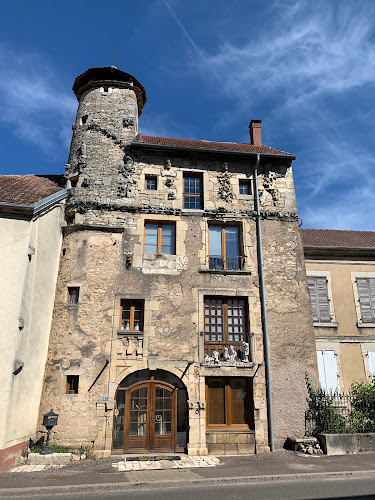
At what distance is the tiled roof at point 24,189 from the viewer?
8946 millimetres

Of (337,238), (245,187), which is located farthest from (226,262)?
(337,238)

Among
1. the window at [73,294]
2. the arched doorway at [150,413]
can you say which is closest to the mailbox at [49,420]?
the arched doorway at [150,413]

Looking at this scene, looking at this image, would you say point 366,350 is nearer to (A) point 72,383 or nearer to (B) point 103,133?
(A) point 72,383

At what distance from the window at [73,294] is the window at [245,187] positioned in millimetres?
5944

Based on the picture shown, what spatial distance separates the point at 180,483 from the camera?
6.41 metres

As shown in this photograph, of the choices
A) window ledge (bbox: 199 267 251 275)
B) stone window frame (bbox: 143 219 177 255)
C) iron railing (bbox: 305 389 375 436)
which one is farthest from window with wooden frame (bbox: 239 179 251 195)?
iron railing (bbox: 305 389 375 436)

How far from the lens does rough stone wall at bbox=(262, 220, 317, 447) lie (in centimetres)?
954

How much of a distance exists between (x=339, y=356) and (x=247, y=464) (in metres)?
5.22

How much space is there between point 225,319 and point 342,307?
14.9 ft

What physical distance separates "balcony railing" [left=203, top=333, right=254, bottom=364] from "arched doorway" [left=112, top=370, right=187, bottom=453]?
1105 millimetres

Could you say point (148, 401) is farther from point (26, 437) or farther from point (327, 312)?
point (327, 312)

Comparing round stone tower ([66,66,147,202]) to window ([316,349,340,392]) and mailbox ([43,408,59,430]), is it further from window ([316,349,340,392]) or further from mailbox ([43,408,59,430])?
window ([316,349,340,392])

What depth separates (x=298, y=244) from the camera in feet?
36.9

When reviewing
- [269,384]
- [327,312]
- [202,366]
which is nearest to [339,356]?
[327,312]
